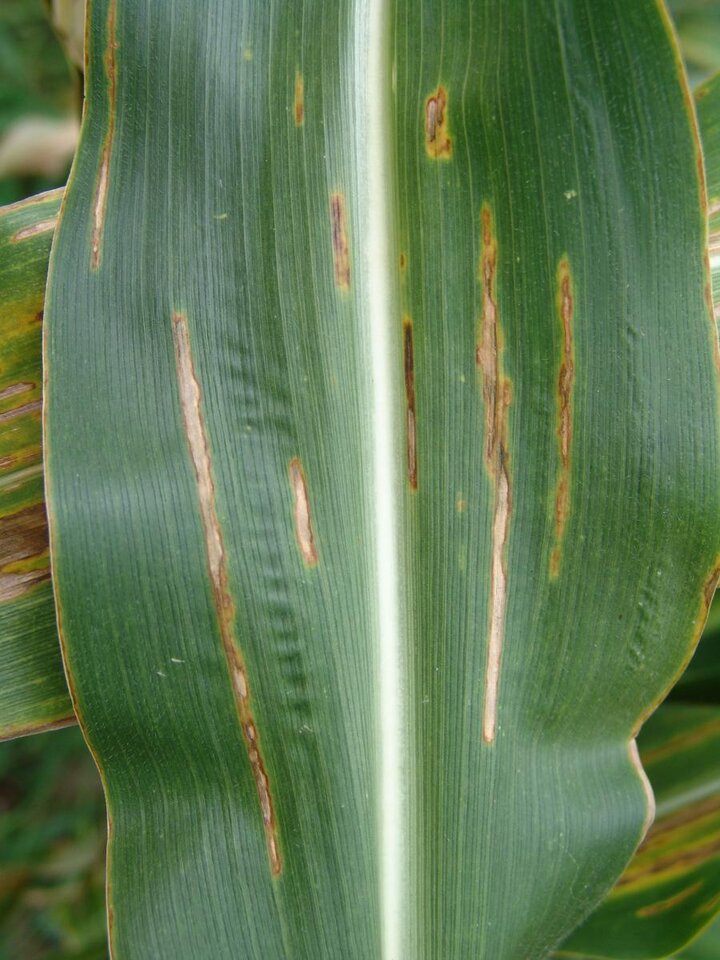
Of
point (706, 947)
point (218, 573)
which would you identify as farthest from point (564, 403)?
point (706, 947)

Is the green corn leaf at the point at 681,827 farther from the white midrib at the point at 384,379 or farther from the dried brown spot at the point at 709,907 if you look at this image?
the white midrib at the point at 384,379

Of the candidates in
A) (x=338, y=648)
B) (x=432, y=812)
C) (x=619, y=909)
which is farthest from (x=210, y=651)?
(x=619, y=909)

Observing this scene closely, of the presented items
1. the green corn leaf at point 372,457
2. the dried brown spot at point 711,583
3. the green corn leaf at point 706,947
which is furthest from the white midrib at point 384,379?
the green corn leaf at point 706,947

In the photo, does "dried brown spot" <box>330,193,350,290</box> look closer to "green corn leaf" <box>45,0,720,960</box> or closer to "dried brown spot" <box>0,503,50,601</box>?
"green corn leaf" <box>45,0,720,960</box>

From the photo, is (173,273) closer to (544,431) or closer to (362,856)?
A: (544,431)

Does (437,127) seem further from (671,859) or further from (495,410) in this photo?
(671,859)

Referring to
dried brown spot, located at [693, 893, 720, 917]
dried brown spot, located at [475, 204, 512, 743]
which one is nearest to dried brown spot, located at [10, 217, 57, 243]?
dried brown spot, located at [475, 204, 512, 743]
